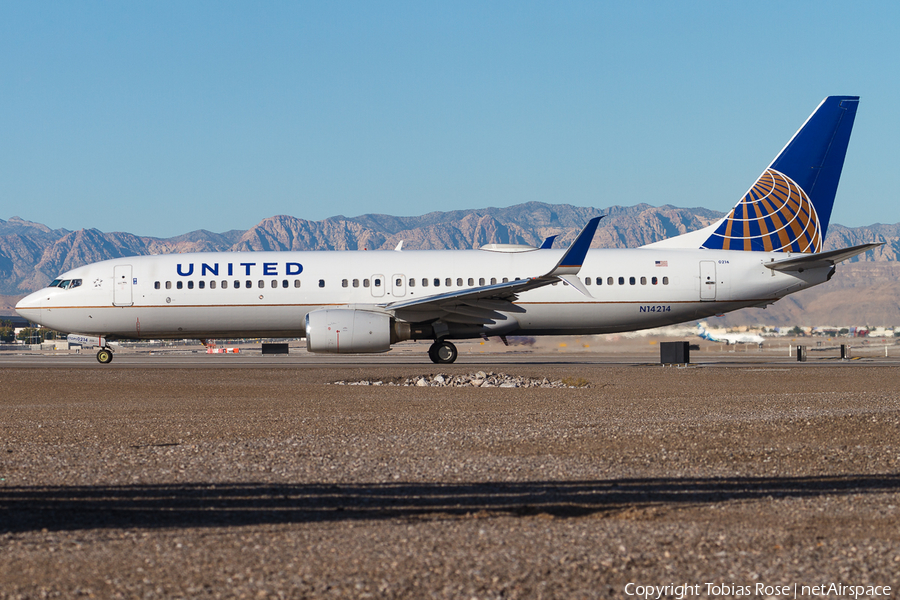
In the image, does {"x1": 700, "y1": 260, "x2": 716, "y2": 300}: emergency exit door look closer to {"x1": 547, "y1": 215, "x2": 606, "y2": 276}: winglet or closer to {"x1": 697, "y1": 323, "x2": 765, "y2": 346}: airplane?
{"x1": 547, "y1": 215, "x2": 606, "y2": 276}: winglet

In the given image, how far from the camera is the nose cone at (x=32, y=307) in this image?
29.6 m

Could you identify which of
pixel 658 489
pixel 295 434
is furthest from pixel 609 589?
pixel 295 434

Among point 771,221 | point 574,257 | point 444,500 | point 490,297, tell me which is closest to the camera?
point 444,500

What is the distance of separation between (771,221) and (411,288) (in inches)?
495

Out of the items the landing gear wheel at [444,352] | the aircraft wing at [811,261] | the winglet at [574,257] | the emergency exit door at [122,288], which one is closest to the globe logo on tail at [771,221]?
the aircraft wing at [811,261]

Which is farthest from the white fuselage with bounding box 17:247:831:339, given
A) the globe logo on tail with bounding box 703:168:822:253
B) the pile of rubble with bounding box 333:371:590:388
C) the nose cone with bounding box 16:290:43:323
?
the pile of rubble with bounding box 333:371:590:388

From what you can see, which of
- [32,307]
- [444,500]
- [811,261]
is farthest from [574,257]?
[444,500]

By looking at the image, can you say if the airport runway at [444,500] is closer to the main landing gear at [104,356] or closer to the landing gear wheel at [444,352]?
the landing gear wheel at [444,352]

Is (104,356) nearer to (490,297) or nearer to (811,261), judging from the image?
(490,297)

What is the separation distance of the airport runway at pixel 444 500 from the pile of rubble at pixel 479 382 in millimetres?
5888

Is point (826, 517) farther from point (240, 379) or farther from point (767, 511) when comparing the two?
point (240, 379)

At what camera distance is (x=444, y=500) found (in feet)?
21.4

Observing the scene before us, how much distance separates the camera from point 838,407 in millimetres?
13555

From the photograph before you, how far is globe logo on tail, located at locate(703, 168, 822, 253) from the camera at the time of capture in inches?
1150
